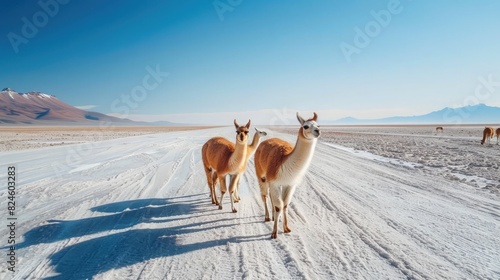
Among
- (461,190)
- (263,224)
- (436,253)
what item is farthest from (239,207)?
(461,190)

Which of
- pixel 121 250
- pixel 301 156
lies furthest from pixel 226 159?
pixel 121 250

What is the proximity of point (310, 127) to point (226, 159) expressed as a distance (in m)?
2.58

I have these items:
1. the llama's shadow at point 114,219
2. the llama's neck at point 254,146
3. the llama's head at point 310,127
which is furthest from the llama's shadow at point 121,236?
the llama's head at point 310,127

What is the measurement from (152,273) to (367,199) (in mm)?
5335

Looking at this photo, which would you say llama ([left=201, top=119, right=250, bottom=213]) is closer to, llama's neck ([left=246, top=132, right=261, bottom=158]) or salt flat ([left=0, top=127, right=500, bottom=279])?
llama's neck ([left=246, top=132, right=261, bottom=158])

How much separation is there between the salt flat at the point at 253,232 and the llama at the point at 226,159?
2.03ft

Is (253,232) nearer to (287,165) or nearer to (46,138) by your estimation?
(287,165)

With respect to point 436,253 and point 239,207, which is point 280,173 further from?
point 436,253

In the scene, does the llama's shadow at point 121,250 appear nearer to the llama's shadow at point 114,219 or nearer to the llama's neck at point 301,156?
the llama's shadow at point 114,219

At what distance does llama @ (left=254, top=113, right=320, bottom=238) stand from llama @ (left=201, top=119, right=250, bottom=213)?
2.08 feet

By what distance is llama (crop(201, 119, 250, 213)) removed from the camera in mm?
5752

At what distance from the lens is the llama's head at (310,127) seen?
3.99 m

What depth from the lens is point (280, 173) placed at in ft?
15.2

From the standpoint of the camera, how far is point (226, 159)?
6117mm
